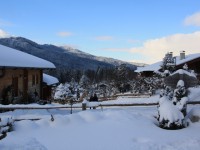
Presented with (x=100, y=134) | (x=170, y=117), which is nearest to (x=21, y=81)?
(x=100, y=134)

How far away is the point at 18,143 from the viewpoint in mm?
10312

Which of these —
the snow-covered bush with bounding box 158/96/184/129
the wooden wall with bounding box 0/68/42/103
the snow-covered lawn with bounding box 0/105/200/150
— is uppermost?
the wooden wall with bounding box 0/68/42/103

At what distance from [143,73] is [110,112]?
29935mm

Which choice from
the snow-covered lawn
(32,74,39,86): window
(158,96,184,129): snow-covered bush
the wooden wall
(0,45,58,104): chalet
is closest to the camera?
the snow-covered lawn

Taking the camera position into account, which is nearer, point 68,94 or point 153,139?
point 153,139

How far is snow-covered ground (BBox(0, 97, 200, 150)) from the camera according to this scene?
10000 millimetres

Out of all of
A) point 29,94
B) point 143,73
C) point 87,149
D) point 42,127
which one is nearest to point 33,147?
point 87,149

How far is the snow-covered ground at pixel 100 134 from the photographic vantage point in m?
10.0

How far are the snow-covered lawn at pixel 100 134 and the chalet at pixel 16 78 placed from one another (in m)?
7.19

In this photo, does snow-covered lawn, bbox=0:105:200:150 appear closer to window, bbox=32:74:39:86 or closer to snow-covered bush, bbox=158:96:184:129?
snow-covered bush, bbox=158:96:184:129

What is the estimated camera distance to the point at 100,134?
1112cm

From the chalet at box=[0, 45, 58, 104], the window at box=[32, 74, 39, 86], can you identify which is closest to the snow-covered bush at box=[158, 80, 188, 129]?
the chalet at box=[0, 45, 58, 104]

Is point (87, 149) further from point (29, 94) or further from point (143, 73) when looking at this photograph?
point (143, 73)

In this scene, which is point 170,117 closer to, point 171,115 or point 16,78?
point 171,115
